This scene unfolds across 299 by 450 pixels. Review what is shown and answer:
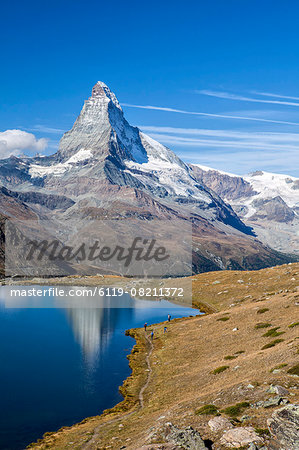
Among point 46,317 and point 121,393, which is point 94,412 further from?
point 46,317

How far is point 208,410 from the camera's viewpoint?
3819cm

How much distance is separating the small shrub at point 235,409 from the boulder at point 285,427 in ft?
15.6

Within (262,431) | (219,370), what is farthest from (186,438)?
(219,370)

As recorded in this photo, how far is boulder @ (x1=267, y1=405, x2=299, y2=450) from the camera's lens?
28.2 metres

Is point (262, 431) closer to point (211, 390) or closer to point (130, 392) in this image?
point (211, 390)

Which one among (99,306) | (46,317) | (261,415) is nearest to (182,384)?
(261,415)

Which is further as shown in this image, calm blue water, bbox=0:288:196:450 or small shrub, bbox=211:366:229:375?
small shrub, bbox=211:366:229:375

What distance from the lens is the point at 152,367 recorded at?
7506cm

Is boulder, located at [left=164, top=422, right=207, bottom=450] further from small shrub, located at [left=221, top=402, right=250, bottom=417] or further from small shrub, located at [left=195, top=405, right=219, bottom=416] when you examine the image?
small shrub, located at [left=221, top=402, right=250, bottom=417]

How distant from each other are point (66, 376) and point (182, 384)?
27091mm

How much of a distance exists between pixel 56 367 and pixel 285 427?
59.7m

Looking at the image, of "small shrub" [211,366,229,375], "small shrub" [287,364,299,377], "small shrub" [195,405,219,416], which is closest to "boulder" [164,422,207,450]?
"small shrub" [195,405,219,416]

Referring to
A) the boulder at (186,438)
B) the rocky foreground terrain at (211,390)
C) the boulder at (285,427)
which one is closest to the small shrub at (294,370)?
the rocky foreground terrain at (211,390)

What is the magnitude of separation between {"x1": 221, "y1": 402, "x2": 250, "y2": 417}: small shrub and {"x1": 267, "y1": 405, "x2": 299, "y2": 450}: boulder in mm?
4745
